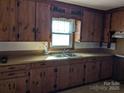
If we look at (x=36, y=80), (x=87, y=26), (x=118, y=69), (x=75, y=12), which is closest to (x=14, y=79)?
(x=36, y=80)

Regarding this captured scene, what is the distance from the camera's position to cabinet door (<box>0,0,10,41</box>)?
115 inches

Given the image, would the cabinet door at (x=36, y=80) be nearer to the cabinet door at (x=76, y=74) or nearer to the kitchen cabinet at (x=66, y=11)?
the cabinet door at (x=76, y=74)

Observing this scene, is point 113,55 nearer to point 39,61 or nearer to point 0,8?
point 39,61

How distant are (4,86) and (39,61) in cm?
83

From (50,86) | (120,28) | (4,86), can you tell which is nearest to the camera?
(4,86)

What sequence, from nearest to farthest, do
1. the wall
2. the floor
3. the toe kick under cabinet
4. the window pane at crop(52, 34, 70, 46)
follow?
the toe kick under cabinet
the wall
the floor
the window pane at crop(52, 34, 70, 46)

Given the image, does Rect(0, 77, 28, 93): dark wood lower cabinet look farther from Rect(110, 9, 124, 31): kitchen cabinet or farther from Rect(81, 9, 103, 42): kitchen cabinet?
Rect(110, 9, 124, 31): kitchen cabinet

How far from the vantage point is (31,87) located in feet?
9.91

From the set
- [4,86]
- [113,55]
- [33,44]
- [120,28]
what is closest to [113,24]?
[120,28]

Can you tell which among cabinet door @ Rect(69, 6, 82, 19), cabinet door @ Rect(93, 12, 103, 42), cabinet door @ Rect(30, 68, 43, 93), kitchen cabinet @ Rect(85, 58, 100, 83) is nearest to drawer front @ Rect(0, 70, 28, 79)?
cabinet door @ Rect(30, 68, 43, 93)

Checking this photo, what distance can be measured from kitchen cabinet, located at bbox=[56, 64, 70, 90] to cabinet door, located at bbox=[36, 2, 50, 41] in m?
0.84

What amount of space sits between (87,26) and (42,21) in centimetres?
160

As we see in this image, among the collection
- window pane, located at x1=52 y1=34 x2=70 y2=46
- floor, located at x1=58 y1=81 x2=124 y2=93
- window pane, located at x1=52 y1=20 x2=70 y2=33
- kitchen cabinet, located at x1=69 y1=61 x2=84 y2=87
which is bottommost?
floor, located at x1=58 y1=81 x2=124 y2=93

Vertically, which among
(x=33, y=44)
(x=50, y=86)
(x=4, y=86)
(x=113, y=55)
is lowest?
(x=50, y=86)
